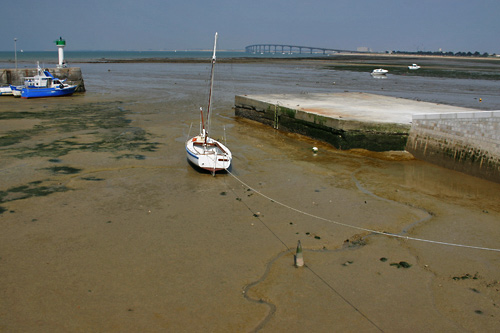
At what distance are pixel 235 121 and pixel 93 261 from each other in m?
17.8

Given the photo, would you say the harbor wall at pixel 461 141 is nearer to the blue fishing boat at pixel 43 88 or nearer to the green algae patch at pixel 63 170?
the green algae patch at pixel 63 170

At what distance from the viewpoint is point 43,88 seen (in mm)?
34688

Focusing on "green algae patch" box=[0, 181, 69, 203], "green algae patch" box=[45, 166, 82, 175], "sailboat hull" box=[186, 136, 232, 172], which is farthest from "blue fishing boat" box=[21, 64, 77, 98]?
"sailboat hull" box=[186, 136, 232, 172]

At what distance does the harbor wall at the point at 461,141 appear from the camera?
14156 mm

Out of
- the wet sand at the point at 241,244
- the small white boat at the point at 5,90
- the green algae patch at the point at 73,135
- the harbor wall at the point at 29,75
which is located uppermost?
the harbor wall at the point at 29,75

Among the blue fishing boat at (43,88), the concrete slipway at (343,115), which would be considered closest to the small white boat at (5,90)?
the blue fishing boat at (43,88)

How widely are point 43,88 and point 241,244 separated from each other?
3152cm

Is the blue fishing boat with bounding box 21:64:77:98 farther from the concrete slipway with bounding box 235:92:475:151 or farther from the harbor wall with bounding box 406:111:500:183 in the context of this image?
the harbor wall with bounding box 406:111:500:183

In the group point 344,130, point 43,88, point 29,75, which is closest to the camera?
point 344,130

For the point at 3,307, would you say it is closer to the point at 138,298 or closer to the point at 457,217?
the point at 138,298

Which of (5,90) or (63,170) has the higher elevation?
(5,90)

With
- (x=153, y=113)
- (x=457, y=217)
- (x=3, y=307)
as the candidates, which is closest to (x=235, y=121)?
(x=153, y=113)

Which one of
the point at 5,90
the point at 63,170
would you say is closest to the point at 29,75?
the point at 5,90

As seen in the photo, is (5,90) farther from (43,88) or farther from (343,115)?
(343,115)
